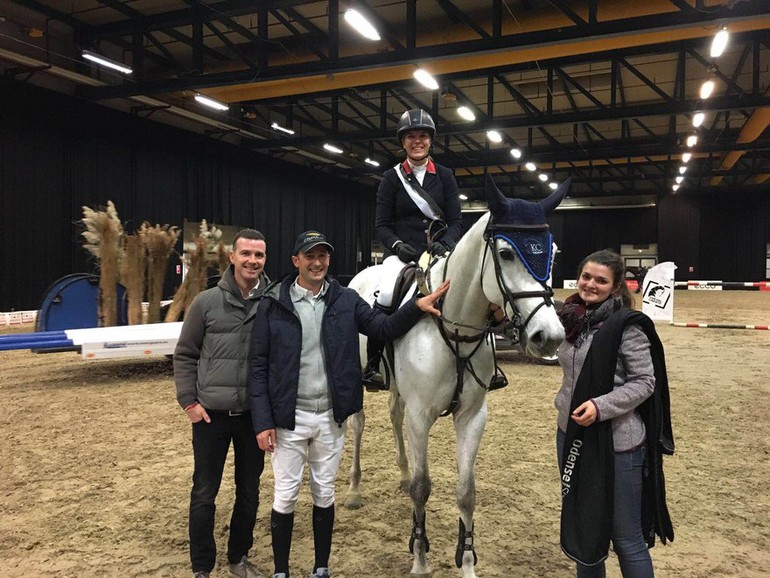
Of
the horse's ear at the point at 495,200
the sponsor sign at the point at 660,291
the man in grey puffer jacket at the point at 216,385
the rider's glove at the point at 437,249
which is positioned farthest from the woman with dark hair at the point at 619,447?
the sponsor sign at the point at 660,291

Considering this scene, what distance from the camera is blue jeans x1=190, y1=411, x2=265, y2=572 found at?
2.23 meters

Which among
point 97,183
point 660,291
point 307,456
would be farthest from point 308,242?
point 97,183

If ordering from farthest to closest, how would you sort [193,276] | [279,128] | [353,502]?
[279,128] → [193,276] → [353,502]

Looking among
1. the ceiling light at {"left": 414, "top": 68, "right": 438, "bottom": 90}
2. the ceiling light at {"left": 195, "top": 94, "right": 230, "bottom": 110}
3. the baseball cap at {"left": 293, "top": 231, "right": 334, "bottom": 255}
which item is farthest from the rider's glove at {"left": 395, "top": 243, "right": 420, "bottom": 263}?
the ceiling light at {"left": 195, "top": 94, "right": 230, "bottom": 110}

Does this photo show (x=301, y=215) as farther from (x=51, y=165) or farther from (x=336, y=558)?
(x=336, y=558)

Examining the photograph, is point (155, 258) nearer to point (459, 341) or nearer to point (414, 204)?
point (414, 204)

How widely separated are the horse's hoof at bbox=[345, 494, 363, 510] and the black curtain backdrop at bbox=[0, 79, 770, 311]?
5.18 metres

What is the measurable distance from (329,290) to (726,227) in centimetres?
3087

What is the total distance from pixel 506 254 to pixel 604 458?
80 centimetres

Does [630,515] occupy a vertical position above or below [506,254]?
below

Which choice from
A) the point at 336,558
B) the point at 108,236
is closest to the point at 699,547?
the point at 336,558

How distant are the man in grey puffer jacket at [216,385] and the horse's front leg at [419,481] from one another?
28.8 inches

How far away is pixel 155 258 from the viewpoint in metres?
6.80

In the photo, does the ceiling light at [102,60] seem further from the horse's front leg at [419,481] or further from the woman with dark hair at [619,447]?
the woman with dark hair at [619,447]
